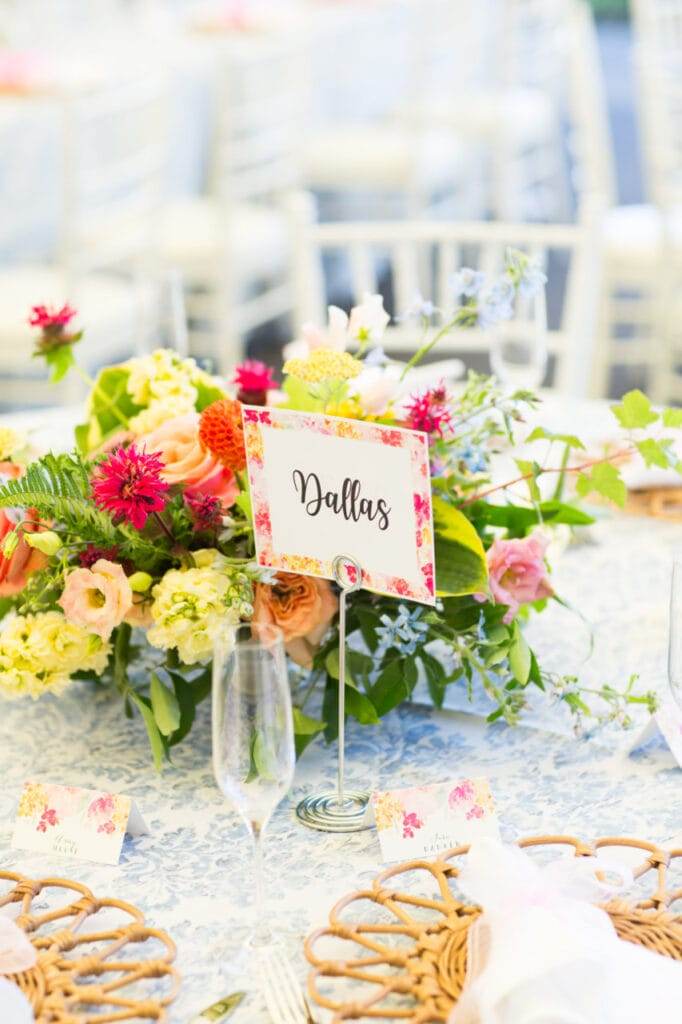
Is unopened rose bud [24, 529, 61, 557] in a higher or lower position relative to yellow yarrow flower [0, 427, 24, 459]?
lower

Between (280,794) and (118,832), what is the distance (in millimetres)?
193

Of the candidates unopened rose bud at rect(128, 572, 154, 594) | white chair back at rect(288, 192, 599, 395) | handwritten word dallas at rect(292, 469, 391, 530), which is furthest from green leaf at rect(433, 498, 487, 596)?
white chair back at rect(288, 192, 599, 395)

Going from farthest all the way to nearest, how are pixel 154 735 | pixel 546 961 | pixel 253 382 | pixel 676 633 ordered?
pixel 253 382 < pixel 154 735 < pixel 676 633 < pixel 546 961

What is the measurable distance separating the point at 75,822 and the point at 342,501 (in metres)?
0.31

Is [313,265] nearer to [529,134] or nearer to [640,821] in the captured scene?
[640,821]

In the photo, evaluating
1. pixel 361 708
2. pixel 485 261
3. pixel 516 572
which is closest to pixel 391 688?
pixel 361 708

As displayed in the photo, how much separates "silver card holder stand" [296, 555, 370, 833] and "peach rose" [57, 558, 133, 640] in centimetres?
17

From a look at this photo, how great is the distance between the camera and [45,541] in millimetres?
1061

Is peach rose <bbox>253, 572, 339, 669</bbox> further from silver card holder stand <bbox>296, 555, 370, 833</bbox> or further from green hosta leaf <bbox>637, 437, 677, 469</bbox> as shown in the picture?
green hosta leaf <bbox>637, 437, 677, 469</bbox>

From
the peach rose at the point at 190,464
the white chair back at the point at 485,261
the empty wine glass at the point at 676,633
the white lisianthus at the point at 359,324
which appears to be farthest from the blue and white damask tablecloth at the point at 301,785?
the white chair back at the point at 485,261

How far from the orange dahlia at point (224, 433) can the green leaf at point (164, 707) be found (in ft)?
0.60

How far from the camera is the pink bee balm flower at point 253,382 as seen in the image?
3.95ft

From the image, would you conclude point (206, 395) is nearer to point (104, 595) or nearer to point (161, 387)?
point (161, 387)

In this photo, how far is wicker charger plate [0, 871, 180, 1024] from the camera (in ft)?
2.63
